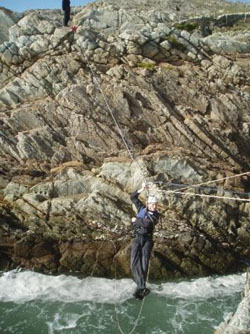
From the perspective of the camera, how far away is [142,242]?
42.8 feet

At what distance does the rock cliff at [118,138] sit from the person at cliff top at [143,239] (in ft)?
14.1

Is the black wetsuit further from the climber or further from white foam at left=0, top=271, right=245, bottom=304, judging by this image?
the climber

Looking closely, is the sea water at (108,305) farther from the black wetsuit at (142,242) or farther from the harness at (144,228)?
the harness at (144,228)

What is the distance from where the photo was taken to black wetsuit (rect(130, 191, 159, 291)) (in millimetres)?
12883

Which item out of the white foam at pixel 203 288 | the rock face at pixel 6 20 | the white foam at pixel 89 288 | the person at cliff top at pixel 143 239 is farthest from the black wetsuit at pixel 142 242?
the rock face at pixel 6 20

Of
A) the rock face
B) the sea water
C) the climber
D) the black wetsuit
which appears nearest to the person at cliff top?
the black wetsuit

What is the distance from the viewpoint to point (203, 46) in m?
30.1

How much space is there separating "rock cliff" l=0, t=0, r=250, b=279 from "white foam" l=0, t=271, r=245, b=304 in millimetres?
585

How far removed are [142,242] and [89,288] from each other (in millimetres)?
7605

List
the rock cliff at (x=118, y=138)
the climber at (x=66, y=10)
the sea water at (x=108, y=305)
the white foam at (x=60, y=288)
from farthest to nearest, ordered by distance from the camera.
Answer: the climber at (x=66, y=10) < the rock cliff at (x=118, y=138) < the white foam at (x=60, y=288) < the sea water at (x=108, y=305)

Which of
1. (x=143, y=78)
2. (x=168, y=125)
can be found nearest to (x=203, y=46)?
(x=143, y=78)

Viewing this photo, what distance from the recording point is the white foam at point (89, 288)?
1895cm

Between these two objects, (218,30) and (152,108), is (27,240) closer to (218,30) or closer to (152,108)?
(152,108)

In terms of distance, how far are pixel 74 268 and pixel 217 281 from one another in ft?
23.5
